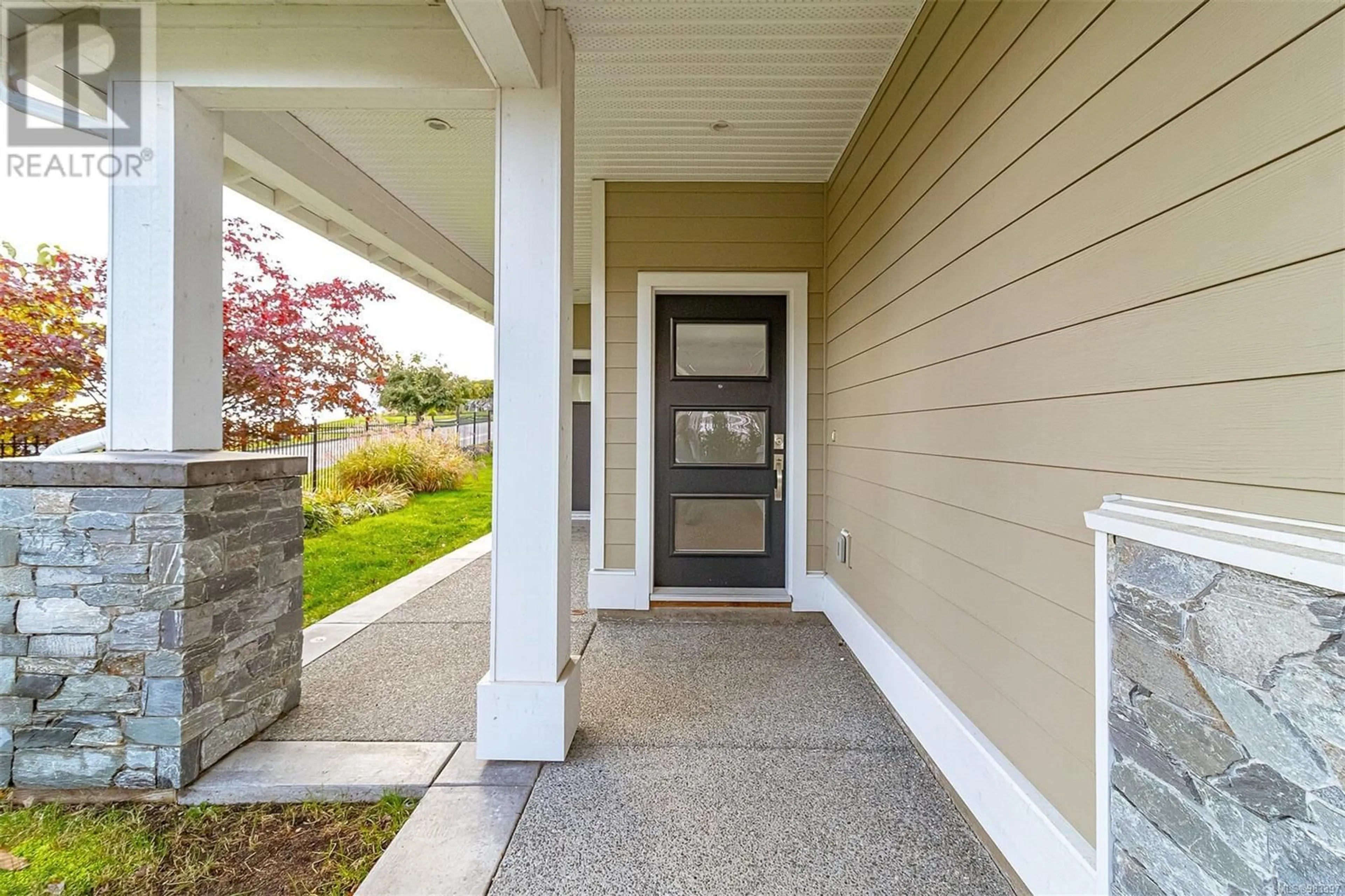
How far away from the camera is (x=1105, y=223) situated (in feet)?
3.91

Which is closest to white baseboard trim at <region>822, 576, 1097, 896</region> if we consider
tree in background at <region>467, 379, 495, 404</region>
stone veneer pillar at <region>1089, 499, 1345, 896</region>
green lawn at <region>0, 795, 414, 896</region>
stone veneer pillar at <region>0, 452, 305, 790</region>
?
stone veneer pillar at <region>1089, 499, 1345, 896</region>

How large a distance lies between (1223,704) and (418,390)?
16309 mm

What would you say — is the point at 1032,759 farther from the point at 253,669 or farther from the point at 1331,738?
the point at 253,669

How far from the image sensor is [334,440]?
823 centimetres

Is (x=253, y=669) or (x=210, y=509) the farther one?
(x=253, y=669)

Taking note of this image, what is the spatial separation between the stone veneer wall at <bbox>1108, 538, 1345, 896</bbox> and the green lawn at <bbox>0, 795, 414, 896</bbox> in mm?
1869

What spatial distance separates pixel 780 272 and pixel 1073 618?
2.77 m

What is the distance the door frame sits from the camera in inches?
140

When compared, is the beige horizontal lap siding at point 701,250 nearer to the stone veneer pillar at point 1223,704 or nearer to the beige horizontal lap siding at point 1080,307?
the beige horizontal lap siding at point 1080,307

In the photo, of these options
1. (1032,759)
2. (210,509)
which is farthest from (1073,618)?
(210,509)

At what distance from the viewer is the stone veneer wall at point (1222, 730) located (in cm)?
69

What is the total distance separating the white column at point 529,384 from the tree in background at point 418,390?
13580mm

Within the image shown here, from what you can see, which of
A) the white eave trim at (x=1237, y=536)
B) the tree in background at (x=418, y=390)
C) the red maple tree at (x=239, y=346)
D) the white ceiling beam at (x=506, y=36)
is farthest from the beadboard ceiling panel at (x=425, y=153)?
the tree in background at (x=418, y=390)

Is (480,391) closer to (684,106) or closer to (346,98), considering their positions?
(684,106)
